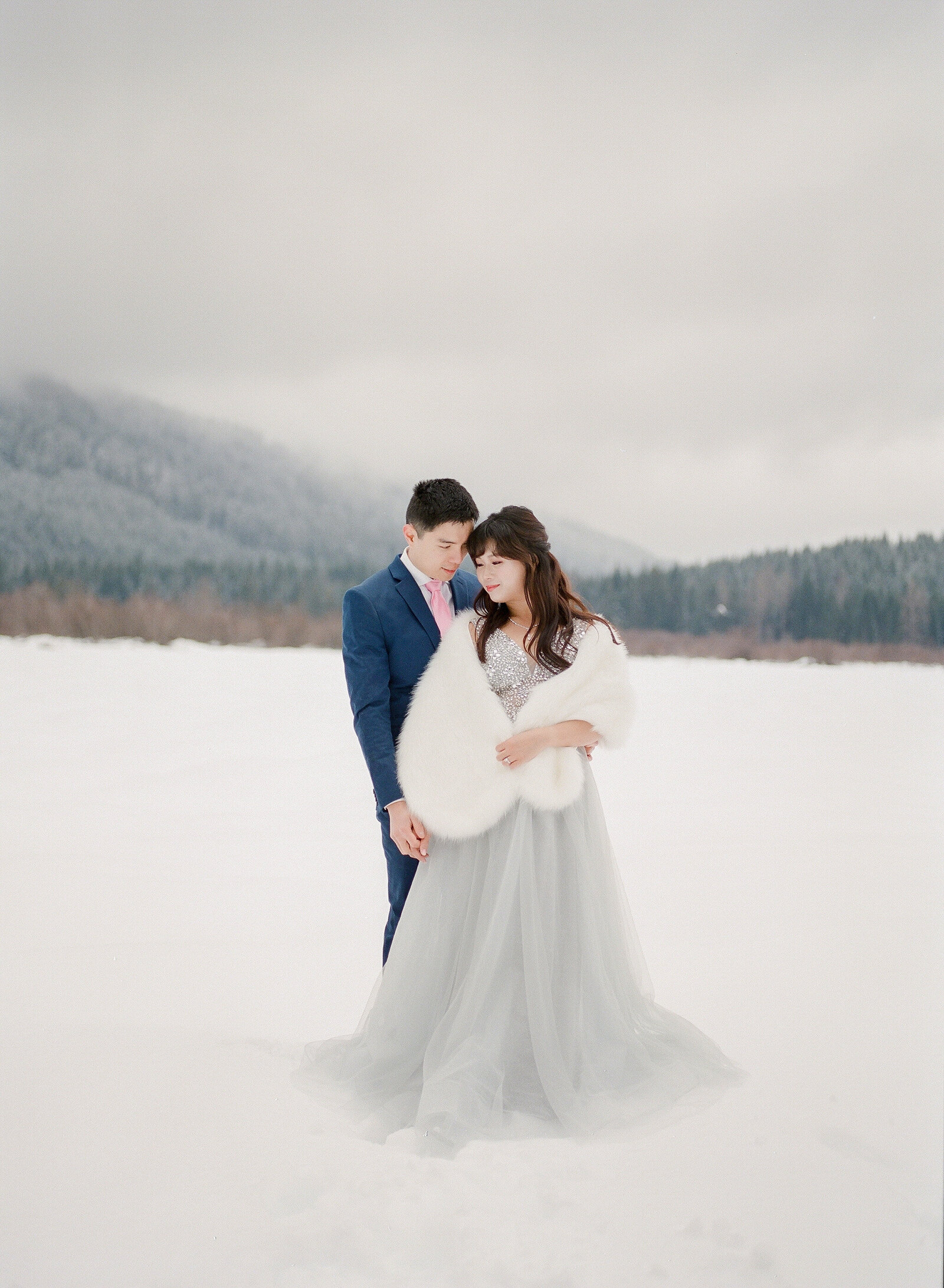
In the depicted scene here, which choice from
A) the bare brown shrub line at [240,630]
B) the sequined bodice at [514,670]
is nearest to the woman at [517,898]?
the sequined bodice at [514,670]

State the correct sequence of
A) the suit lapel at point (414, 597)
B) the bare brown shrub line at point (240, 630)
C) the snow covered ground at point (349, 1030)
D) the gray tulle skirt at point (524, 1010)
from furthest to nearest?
the bare brown shrub line at point (240, 630) → the suit lapel at point (414, 597) → the gray tulle skirt at point (524, 1010) → the snow covered ground at point (349, 1030)

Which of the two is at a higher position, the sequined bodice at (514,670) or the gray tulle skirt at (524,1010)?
the sequined bodice at (514,670)

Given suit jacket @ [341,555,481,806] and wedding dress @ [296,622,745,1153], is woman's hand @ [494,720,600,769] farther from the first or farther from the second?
suit jacket @ [341,555,481,806]

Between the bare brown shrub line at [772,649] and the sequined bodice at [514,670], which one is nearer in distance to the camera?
the sequined bodice at [514,670]

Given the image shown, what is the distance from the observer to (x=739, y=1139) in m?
1.96

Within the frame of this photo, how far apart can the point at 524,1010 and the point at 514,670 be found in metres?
0.78

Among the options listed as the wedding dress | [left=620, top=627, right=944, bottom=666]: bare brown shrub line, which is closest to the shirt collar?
the wedding dress

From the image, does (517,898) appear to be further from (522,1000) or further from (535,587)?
(535,587)

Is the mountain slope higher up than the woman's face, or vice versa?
the mountain slope

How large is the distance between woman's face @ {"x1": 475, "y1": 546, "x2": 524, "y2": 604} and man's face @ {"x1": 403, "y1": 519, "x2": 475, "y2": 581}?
0.10 m

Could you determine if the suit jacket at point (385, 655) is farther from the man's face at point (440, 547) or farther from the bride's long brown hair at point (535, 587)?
the bride's long brown hair at point (535, 587)

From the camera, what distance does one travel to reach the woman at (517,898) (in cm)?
206

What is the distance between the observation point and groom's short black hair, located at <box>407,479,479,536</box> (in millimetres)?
2145

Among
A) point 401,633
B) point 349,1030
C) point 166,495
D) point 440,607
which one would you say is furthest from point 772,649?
point 401,633
